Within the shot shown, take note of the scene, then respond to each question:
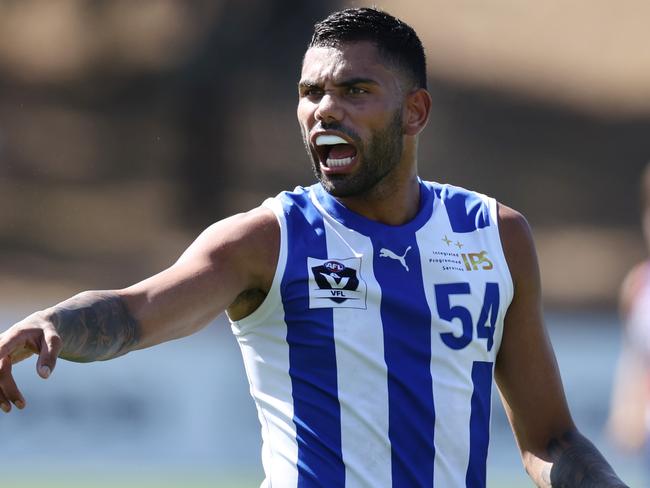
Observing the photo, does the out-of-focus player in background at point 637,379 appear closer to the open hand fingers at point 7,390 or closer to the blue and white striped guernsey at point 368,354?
the blue and white striped guernsey at point 368,354

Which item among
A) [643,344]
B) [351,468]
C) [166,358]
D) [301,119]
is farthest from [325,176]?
[166,358]

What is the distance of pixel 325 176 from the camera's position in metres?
3.76

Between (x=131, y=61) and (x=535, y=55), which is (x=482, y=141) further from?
(x=131, y=61)

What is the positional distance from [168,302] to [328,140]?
25.8 inches

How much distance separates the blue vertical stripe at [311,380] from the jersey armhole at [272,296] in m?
0.02

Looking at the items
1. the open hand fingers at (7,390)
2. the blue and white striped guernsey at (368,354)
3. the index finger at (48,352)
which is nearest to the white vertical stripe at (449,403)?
the blue and white striped guernsey at (368,354)

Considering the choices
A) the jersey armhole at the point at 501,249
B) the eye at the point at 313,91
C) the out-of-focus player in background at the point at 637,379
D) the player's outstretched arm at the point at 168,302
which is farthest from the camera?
the out-of-focus player in background at the point at 637,379

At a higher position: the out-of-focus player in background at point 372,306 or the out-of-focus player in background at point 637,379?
the out-of-focus player in background at point 372,306

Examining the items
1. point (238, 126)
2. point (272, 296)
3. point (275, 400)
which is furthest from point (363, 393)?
point (238, 126)

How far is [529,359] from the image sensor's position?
3898 millimetres

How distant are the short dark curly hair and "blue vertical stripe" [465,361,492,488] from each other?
88cm

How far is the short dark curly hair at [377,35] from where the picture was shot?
3.82m

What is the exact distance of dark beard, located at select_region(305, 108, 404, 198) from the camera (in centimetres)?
376

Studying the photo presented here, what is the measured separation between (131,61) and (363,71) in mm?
Answer: 13005
